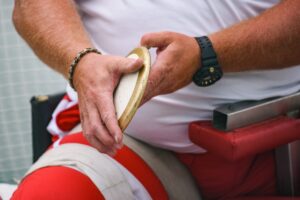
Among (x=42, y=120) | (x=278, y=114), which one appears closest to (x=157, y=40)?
(x=278, y=114)

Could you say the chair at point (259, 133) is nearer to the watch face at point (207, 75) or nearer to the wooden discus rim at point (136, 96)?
the watch face at point (207, 75)

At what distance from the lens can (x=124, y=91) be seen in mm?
519

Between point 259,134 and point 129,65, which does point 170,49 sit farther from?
point 259,134

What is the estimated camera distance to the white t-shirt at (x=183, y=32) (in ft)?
2.35

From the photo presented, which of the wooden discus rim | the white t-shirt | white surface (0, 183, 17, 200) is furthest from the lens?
white surface (0, 183, 17, 200)

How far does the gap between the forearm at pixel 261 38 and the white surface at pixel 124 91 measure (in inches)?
6.4

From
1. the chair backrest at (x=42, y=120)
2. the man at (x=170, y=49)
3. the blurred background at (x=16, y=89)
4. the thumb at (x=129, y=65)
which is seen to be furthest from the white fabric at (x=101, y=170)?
the blurred background at (x=16, y=89)

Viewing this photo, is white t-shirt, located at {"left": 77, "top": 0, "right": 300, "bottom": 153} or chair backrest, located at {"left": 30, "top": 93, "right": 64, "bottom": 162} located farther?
chair backrest, located at {"left": 30, "top": 93, "right": 64, "bottom": 162}

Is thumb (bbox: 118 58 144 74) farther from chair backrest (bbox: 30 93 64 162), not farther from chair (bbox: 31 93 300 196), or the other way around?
chair backrest (bbox: 30 93 64 162)

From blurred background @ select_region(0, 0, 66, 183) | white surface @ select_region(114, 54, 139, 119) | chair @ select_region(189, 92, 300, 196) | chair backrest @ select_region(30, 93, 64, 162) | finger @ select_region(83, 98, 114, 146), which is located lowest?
blurred background @ select_region(0, 0, 66, 183)

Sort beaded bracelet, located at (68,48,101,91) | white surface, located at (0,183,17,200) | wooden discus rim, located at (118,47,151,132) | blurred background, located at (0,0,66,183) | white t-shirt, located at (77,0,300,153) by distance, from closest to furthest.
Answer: wooden discus rim, located at (118,47,151,132) → beaded bracelet, located at (68,48,101,91) → white t-shirt, located at (77,0,300,153) → white surface, located at (0,183,17,200) → blurred background, located at (0,0,66,183)

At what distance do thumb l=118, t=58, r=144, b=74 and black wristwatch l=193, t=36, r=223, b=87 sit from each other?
132 mm

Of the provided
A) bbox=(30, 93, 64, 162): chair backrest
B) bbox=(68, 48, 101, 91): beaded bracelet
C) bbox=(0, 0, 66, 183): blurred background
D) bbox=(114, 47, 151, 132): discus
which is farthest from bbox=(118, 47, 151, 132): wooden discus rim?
bbox=(0, 0, 66, 183): blurred background

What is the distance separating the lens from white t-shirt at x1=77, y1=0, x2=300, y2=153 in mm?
717
